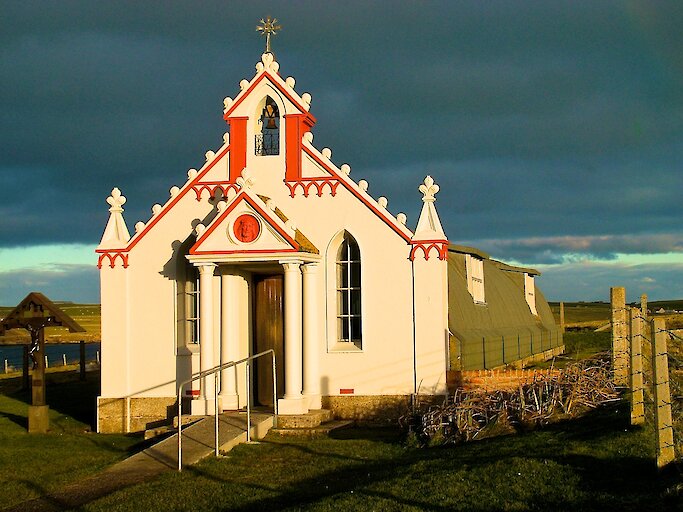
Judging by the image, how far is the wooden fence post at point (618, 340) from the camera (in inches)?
648

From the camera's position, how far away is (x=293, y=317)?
1917 cm

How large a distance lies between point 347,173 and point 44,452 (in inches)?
339

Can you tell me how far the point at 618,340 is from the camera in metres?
16.6

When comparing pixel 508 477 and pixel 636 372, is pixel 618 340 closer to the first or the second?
pixel 636 372

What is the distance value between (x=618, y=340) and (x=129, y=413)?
1108 centimetres

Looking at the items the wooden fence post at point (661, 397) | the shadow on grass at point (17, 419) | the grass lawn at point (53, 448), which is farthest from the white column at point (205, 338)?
the wooden fence post at point (661, 397)

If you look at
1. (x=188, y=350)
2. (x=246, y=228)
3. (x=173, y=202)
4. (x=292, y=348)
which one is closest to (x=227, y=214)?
(x=246, y=228)

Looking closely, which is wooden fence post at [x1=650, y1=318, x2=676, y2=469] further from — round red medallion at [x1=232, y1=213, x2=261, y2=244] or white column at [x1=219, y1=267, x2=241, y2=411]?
white column at [x1=219, y1=267, x2=241, y2=411]

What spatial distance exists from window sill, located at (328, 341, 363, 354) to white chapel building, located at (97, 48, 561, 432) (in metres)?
0.04

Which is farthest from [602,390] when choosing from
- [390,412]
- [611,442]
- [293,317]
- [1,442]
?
[1,442]

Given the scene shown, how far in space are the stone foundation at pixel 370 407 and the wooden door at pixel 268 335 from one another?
1690 mm

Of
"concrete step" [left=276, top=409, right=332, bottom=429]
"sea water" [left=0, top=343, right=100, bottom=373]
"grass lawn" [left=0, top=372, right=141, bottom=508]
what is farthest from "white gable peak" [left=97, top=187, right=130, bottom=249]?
"sea water" [left=0, top=343, right=100, bottom=373]

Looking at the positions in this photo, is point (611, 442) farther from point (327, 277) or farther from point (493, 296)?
point (493, 296)

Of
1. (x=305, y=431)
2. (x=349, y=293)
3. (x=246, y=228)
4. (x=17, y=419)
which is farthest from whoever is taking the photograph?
(x=17, y=419)
